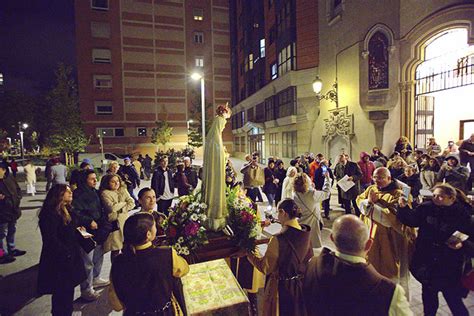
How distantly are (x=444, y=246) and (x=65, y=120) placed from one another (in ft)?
80.3

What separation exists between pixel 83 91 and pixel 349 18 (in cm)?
3168

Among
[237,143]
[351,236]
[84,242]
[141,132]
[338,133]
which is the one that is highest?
[141,132]

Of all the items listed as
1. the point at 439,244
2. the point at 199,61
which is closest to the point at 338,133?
the point at 439,244

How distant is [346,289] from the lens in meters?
1.78

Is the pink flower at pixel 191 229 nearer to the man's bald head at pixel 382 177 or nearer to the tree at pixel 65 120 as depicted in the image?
the man's bald head at pixel 382 177

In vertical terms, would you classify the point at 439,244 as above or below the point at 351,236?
below

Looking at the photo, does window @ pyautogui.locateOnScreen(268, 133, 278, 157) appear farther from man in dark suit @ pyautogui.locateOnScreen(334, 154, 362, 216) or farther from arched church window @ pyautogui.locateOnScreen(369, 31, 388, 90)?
man in dark suit @ pyautogui.locateOnScreen(334, 154, 362, 216)

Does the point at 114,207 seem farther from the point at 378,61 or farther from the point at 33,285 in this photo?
the point at 378,61

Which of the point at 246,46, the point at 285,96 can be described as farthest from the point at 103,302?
the point at 246,46

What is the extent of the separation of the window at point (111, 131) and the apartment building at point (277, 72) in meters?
15.8

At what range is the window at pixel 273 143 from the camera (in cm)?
2278

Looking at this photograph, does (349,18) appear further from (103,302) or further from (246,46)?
(246,46)

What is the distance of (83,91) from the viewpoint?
3247cm

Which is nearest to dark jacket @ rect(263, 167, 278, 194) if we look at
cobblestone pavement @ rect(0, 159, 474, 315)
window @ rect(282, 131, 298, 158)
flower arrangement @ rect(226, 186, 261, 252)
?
cobblestone pavement @ rect(0, 159, 474, 315)
